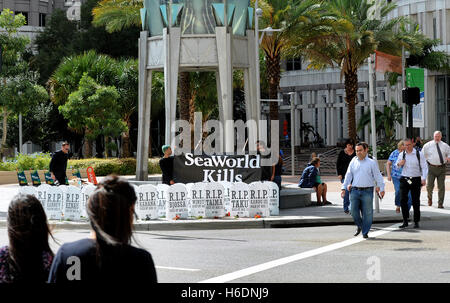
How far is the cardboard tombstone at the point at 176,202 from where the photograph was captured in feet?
58.9

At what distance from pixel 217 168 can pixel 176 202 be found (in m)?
2.13

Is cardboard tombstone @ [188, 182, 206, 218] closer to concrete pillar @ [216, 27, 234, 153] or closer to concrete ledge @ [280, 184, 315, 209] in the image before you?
concrete ledge @ [280, 184, 315, 209]

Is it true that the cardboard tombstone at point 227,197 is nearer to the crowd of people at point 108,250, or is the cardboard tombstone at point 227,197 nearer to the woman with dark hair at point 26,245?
the woman with dark hair at point 26,245

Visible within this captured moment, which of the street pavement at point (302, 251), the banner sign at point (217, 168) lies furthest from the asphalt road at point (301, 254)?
the banner sign at point (217, 168)

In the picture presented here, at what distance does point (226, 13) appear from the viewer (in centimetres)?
2473

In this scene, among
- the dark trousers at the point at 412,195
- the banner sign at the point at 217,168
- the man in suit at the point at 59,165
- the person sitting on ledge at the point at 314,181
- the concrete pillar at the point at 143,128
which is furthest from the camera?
the concrete pillar at the point at 143,128

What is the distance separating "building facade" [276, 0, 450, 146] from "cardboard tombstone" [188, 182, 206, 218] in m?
43.4

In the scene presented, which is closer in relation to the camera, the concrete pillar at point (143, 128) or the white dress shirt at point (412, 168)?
the white dress shirt at point (412, 168)

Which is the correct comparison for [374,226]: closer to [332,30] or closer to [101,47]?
[332,30]

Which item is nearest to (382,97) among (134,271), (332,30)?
(332,30)

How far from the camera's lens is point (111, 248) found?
385cm

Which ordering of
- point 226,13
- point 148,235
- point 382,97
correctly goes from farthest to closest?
point 382,97
point 226,13
point 148,235

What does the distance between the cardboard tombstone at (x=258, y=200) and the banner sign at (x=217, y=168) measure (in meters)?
1.35
